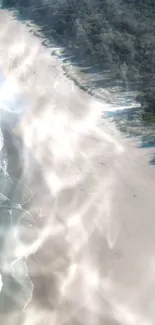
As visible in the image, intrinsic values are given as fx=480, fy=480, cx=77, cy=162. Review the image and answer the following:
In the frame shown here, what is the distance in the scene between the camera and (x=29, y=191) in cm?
1930

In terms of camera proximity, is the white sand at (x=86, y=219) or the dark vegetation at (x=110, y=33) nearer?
the white sand at (x=86, y=219)

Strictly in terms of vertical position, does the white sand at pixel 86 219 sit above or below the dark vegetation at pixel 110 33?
below

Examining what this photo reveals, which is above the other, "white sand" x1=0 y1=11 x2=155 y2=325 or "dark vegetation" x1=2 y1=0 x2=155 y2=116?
"dark vegetation" x1=2 y1=0 x2=155 y2=116

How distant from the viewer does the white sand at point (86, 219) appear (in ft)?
47.2

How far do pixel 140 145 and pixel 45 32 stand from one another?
17.5 m

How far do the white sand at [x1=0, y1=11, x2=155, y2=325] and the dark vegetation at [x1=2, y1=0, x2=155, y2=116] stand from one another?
11.1ft

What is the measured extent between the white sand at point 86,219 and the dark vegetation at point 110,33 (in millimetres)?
3381

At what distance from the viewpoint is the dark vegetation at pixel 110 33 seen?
27.7 metres

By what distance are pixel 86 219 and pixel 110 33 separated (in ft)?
56.9

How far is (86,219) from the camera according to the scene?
1772cm

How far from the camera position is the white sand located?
47.2ft

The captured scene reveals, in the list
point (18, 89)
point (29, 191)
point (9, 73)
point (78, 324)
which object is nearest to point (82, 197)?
point (29, 191)

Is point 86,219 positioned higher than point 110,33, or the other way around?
point 110,33

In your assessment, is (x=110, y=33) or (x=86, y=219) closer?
(x=86, y=219)
